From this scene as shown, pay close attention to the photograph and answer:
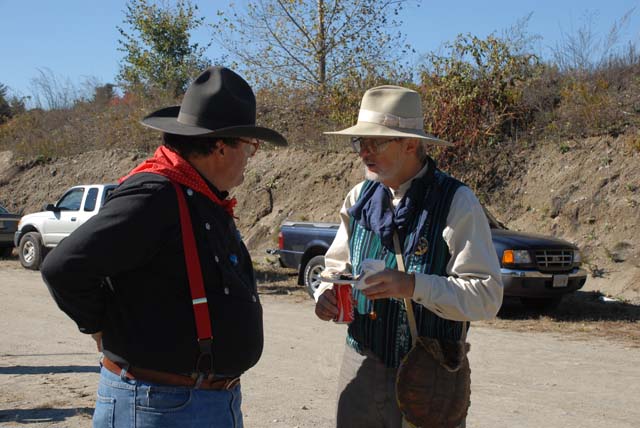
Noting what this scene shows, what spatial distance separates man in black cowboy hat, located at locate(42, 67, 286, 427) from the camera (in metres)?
2.44

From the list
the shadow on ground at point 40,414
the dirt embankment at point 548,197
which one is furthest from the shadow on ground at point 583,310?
the shadow on ground at point 40,414

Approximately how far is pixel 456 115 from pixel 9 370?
12.6 metres

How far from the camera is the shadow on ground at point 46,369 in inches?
288

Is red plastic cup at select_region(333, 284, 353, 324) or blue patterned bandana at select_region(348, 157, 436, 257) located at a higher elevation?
blue patterned bandana at select_region(348, 157, 436, 257)

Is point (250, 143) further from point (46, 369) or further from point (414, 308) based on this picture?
point (46, 369)

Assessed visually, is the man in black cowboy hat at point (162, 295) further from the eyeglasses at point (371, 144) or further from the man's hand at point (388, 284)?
the eyeglasses at point (371, 144)

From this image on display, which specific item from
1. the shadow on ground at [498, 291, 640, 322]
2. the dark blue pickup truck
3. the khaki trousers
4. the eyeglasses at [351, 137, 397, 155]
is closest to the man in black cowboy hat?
the khaki trousers

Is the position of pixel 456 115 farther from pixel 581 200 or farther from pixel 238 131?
pixel 238 131

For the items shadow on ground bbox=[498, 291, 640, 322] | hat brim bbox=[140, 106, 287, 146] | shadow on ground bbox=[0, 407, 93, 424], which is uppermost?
hat brim bbox=[140, 106, 287, 146]

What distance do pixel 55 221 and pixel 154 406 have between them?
49.6 feet

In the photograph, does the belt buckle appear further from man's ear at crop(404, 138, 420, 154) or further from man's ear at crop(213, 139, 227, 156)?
man's ear at crop(404, 138, 420, 154)

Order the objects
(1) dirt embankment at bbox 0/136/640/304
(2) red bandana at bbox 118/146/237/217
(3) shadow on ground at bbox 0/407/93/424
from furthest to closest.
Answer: (1) dirt embankment at bbox 0/136/640/304, (3) shadow on ground at bbox 0/407/93/424, (2) red bandana at bbox 118/146/237/217

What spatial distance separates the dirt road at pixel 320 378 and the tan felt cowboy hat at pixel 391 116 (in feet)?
9.93

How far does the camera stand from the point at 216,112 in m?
2.75
